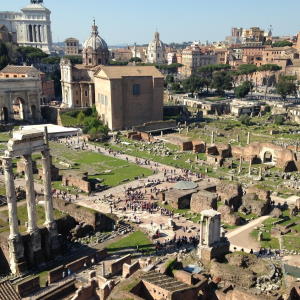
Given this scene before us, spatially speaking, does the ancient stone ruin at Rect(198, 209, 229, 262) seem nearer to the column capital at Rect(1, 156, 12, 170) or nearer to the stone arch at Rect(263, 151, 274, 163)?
the column capital at Rect(1, 156, 12, 170)

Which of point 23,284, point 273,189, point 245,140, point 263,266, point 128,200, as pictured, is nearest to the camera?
point 23,284

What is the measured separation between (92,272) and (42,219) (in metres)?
7.41

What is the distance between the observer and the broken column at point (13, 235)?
2066cm

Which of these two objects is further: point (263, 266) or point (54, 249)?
point (54, 249)

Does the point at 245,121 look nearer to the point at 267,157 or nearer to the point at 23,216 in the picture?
the point at 267,157

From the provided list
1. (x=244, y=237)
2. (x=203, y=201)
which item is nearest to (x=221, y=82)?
(x=203, y=201)

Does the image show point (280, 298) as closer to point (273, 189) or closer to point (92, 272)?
point (92, 272)

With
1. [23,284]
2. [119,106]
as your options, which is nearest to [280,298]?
[23,284]

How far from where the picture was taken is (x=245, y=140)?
52.8 meters

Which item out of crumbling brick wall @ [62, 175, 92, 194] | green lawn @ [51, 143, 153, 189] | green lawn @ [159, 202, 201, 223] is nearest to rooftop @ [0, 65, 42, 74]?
green lawn @ [51, 143, 153, 189]

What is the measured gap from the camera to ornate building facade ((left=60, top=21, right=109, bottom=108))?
6900 centimetres

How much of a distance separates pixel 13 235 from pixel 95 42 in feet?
194

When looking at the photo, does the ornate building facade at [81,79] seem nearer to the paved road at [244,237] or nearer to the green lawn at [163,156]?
the green lawn at [163,156]

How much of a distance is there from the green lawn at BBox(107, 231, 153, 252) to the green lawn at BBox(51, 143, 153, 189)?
11009mm
